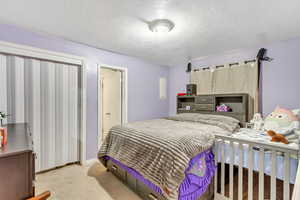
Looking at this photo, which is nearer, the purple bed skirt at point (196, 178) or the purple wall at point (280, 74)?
the purple bed skirt at point (196, 178)

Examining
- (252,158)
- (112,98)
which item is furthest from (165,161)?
(112,98)

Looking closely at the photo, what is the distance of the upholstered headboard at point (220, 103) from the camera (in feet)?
9.25

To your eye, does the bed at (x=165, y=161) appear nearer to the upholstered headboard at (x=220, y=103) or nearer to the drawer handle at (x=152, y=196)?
the drawer handle at (x=152, y=196)

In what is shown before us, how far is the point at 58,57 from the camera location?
8.28ft

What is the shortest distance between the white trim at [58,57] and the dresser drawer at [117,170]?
0.65 m

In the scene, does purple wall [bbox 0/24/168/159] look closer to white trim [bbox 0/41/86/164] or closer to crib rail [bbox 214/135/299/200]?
white trim [bbox 0/41/86/164]

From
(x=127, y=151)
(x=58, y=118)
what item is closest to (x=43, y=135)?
(x=58, y=118)

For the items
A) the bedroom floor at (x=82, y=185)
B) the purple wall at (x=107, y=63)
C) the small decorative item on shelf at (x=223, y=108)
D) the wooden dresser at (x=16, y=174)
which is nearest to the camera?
the wooden dresser at (x=16, y=174)

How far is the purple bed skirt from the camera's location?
148cm

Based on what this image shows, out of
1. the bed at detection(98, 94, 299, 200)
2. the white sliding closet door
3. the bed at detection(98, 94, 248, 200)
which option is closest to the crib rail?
the bed at detection(98, 94, 299, 200)

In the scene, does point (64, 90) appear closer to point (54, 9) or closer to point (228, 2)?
point (54, 9)

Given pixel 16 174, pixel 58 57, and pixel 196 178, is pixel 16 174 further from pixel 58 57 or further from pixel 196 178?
pixel 58 57

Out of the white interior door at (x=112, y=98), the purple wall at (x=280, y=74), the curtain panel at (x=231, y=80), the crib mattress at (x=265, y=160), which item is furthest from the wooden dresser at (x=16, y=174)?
the purple wall at (x=280, y=74)

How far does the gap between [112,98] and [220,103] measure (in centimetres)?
259
